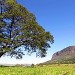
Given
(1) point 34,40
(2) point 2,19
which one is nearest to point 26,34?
(1) point 34,40

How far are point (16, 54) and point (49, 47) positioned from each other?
862 centimetres

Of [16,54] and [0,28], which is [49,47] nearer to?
[16,54]

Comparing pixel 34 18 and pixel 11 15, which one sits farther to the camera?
pixel 34 18

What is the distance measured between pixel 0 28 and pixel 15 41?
15.3ft

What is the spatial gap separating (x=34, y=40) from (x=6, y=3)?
1110 cm

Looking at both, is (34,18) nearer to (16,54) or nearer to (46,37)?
(46,37)

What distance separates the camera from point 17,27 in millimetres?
59844

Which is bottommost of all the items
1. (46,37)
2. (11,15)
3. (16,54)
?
(16,54)

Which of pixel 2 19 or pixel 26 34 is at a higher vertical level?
pixel 2 19

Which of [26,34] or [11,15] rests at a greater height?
[11,15]

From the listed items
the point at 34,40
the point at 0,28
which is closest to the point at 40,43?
the point at 34,40

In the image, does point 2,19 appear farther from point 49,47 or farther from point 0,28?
point 49,47

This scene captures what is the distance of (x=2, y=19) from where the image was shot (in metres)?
58.0

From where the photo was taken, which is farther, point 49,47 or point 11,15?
point 49,47
